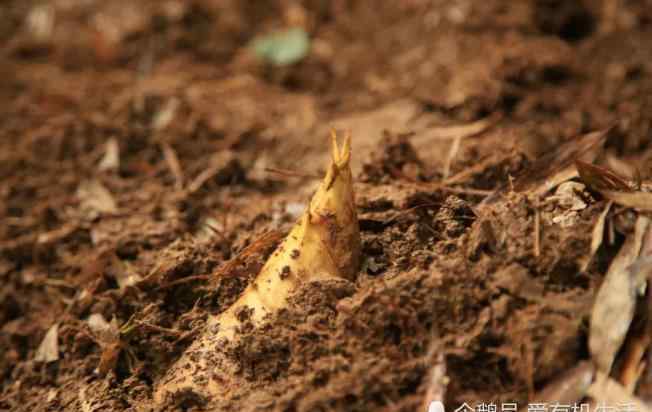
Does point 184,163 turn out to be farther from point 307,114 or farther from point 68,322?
point 68,322

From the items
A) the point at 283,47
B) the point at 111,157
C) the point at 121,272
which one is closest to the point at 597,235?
the point at 121,272

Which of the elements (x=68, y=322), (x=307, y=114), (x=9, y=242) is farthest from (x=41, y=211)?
(x=307, y=114)

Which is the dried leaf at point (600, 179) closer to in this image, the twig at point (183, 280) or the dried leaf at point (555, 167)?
the dried leaf at point (555, 167)

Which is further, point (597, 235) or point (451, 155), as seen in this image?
point (451, 155)

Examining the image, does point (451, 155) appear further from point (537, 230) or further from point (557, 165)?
point (537, 230)

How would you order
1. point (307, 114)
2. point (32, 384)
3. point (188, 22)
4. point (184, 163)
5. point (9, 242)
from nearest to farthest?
point (32, 384), point (9, 242), point (184, 163), point (307, 114), point (188, 22)

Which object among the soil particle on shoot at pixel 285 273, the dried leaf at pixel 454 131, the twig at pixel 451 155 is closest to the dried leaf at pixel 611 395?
the soil particle on shoot at pixel 285 273
